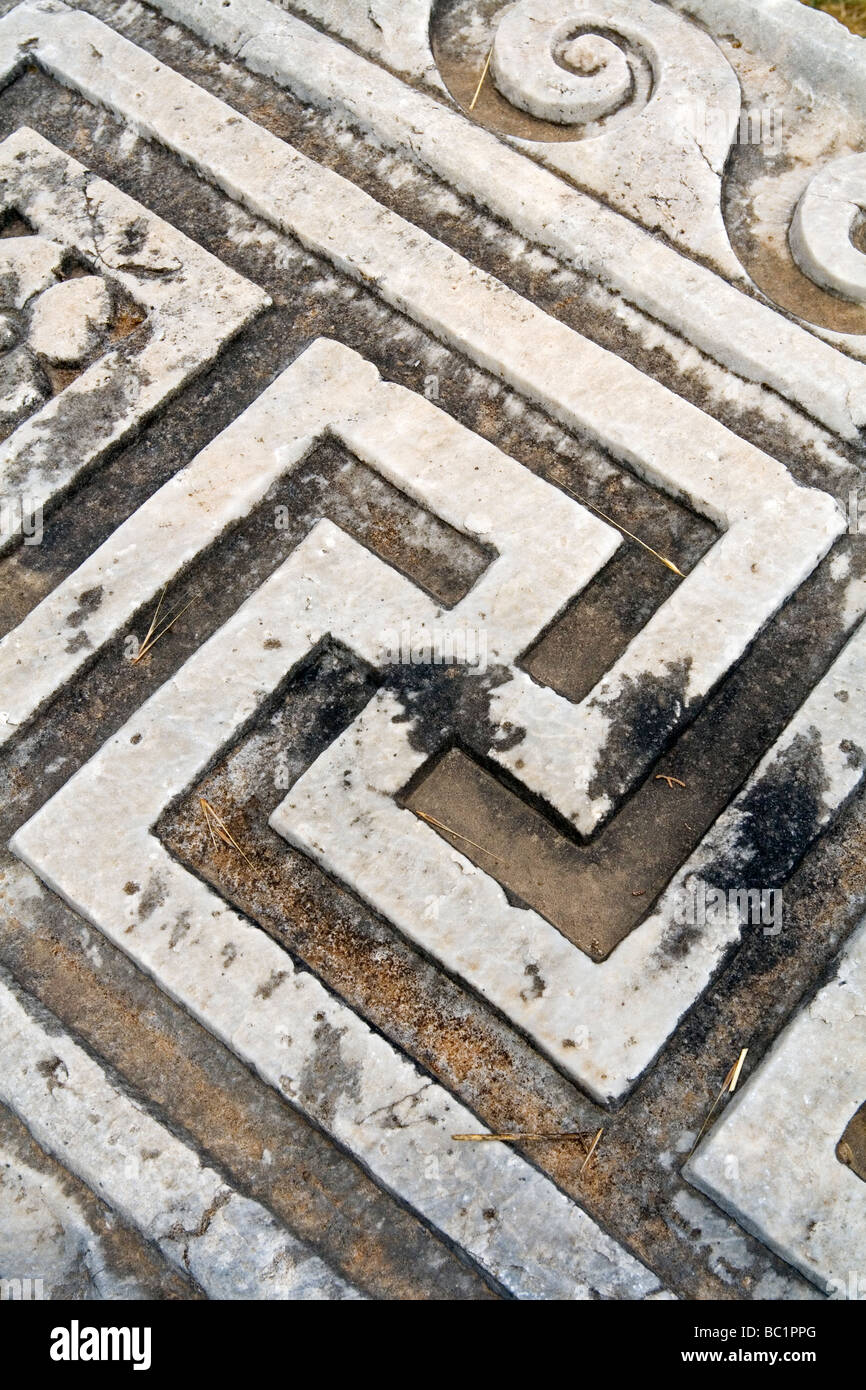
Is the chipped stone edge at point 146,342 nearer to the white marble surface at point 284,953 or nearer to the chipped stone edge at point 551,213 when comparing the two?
the chipped stone edge at point 551,213

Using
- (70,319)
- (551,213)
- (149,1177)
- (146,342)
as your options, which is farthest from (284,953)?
(551,213)

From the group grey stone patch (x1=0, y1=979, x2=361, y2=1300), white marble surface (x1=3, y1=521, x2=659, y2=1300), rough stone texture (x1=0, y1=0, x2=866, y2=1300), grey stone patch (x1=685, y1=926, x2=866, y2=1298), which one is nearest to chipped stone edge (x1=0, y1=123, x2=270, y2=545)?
rough stone texture (x1=0, y1=0, x2=866, y2=1300)

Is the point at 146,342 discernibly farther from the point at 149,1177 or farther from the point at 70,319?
the point at 149,1177

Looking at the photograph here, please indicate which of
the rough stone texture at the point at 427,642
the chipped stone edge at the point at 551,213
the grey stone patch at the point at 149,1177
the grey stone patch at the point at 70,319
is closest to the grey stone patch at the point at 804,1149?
the rough stone texture at the point at 427,642

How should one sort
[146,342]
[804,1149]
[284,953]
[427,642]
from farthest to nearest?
[146,342]
[427,642]
[284,953]
[804,1149]

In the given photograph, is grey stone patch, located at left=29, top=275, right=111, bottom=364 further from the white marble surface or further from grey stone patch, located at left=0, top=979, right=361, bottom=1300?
grey stone patch, located at left=0, top=979, right=361, bottom=1300

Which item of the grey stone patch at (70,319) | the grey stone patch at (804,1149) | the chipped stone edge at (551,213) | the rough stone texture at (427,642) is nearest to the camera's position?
the grey stone patch at (804,1149)

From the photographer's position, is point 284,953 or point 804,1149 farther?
point 284,953
